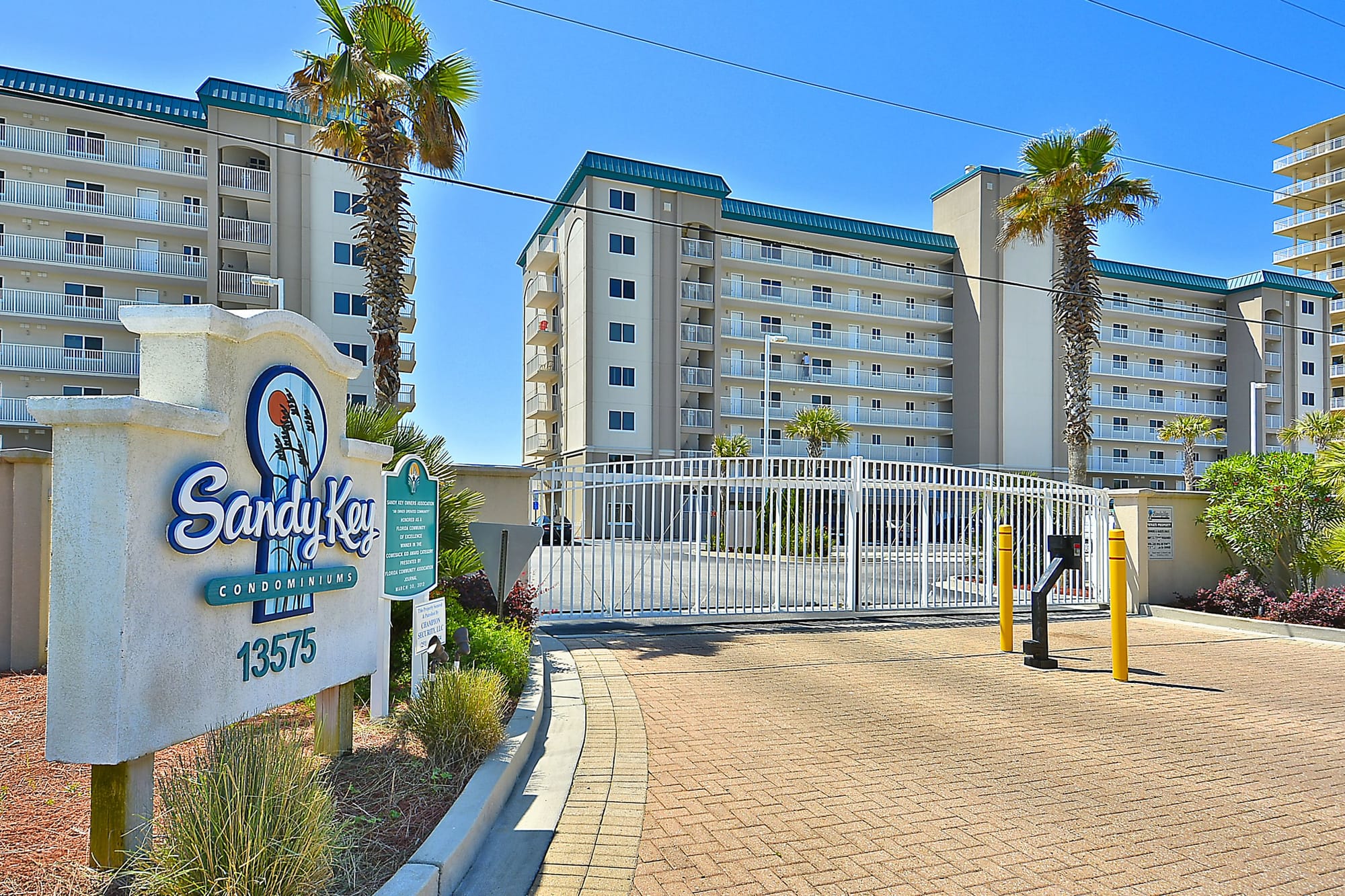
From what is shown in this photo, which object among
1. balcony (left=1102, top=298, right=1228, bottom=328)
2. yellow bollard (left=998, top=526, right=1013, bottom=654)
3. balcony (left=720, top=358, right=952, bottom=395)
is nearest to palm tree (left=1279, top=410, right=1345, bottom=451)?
balcony (left=1102, top=298, right=1228, bottom=328)

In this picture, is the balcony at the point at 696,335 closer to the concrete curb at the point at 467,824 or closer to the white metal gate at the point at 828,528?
the white metal gate at the point at 828,528

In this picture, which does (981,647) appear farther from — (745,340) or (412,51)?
(745,340)

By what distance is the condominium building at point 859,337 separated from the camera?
45.9 m

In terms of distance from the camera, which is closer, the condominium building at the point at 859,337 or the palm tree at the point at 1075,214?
the palm tree at the point at 1075,214

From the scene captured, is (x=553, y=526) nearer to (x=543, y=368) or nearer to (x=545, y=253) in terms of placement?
(x=543, y=368)

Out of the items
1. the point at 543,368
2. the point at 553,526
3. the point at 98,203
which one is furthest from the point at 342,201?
the point at 553,526

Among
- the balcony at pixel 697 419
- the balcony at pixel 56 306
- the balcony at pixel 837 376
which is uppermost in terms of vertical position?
the balcony at pixel 56 306

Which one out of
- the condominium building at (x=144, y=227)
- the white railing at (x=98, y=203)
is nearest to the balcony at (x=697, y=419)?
the condominium building at (x=144, y=227)

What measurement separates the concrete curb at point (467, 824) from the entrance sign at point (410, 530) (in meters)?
1.32

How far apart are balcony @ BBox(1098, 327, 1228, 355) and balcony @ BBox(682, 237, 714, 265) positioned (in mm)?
28399

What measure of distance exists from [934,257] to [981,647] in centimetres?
4905

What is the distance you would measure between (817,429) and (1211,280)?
3827 cm

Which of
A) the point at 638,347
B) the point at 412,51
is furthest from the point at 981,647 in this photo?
the point at 638,347

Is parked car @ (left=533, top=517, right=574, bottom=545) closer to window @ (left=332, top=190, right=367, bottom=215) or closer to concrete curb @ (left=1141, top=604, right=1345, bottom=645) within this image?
concrete curb @ (left=1141, top=604, right=1345, bottom=645)
